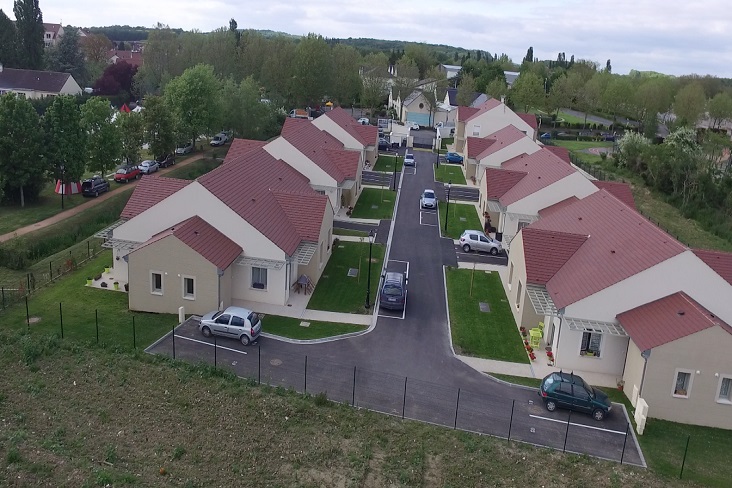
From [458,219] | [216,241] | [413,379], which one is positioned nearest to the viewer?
[413,379]

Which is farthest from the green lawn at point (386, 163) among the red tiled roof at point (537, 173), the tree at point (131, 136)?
the tree at point (131, 136)

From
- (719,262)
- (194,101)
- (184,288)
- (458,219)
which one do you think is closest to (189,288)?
(184,288)

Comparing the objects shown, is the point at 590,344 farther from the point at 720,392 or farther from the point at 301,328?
the point at 301,328

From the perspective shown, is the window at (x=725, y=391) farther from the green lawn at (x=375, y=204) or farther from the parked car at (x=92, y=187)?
the parked car at (x=92, y=187)

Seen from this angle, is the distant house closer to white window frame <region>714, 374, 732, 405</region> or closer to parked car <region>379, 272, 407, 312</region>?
parked car <region>379, 272, 407, 312</region>

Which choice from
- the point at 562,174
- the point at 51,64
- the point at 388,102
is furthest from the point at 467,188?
the point at 51,64

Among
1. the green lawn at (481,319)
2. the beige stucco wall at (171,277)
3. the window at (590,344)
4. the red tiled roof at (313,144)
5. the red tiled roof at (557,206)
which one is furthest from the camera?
the red tiled roof at (313,144)
